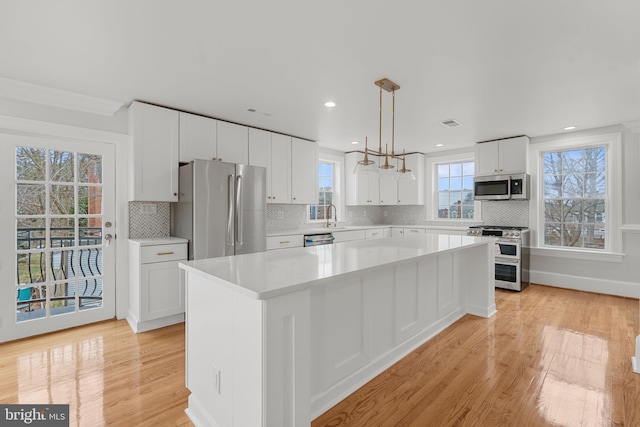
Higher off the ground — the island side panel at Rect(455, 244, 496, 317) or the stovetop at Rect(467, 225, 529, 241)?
the stovetop at Rect(467, 225, 529, 241)

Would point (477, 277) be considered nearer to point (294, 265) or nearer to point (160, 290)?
point (294, 265)

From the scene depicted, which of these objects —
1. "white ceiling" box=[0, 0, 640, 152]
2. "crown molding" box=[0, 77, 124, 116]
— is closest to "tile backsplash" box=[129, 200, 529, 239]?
"crown molding" box=[0, 77, 124, 116]

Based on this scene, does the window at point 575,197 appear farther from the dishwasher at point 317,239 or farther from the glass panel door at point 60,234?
the glass panel door at point 60,234

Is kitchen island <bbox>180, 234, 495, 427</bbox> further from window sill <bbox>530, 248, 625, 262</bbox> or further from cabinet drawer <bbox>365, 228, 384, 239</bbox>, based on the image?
window sill <bbox>530, 248, 625, 262</bbox>

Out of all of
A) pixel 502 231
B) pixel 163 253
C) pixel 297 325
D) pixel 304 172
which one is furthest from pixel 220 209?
pixel 502 231

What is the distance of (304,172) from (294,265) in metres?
3.24

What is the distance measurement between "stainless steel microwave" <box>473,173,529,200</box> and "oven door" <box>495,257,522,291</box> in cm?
97

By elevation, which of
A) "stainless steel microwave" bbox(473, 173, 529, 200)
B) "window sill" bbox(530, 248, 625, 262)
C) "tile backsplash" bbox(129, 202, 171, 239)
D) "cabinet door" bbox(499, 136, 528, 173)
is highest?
"cabinet door" bbox(499, 136, 528, 173)

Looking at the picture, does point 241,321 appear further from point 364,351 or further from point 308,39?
point 308,39

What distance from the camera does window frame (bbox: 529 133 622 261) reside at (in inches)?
165

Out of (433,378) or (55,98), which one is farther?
(55,98)

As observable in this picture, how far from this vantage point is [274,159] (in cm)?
447

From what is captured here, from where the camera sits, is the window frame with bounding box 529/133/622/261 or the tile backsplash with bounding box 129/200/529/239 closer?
the tile backsplash with bounding box 129/200/529/239

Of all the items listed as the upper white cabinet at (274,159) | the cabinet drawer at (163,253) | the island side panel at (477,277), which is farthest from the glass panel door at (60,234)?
the island side panel at (477,277)
